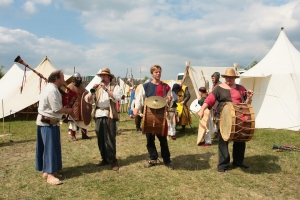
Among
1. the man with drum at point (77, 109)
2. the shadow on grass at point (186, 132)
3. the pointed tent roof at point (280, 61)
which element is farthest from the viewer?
the pointed tent roof at point (280, 61)

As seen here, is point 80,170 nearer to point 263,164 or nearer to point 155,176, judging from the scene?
point 155,176

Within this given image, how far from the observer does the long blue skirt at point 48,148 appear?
3660 mm

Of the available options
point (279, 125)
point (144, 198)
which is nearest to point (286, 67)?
point (279, 125)

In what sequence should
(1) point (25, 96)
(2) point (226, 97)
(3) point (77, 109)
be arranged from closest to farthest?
(2) point (226, 97) → (3) point (77, 109) → (1) point (25, 96)

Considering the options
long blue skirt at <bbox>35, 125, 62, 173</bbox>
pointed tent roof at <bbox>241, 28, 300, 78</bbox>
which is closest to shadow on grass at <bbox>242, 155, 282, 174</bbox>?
long blue skirt at <bbox>35, 125, 62, 173</bbox>

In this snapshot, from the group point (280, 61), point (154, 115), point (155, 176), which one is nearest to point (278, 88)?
point (280, 61)

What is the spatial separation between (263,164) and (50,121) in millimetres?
3616

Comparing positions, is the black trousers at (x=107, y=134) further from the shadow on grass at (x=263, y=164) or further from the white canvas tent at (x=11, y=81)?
the white canvas tent at (x=11, y=81)

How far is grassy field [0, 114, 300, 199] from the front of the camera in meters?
3.39

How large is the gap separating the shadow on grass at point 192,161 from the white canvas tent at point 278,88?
3.92 meters

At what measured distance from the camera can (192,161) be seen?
4812 millimetres

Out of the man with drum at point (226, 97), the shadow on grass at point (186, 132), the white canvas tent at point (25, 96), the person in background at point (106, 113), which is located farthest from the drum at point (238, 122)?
the white canvas tent at point (25, 96)

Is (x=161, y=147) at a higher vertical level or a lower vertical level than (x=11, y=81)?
lower

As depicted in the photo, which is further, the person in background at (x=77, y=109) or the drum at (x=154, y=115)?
the person in background at (x=77, y=109)
